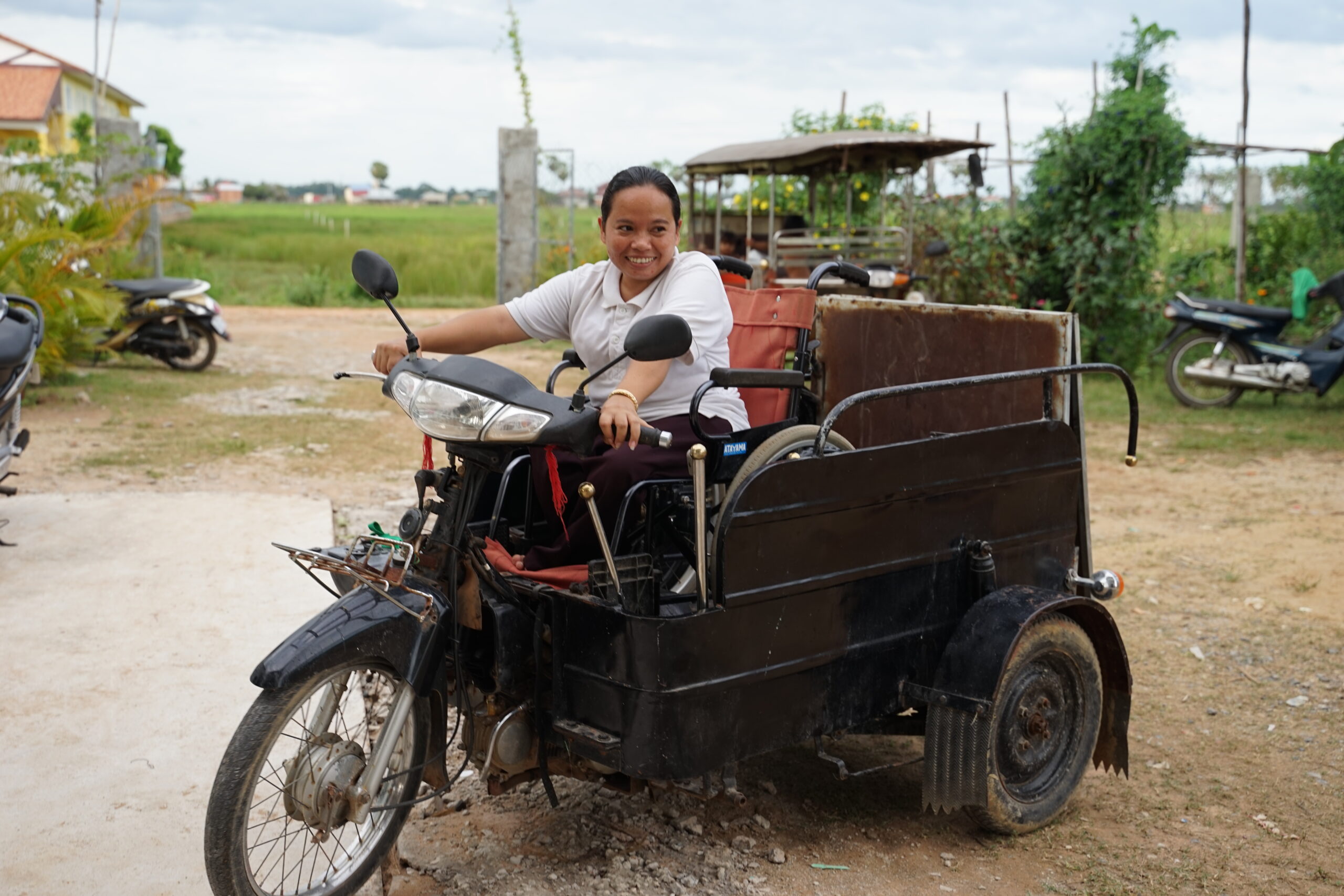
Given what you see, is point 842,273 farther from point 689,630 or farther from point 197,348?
point 197,348

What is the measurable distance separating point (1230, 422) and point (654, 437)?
7985mm

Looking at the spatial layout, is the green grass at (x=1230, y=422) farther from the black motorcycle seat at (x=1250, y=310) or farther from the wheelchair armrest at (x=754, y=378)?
the wheelchair armrest at (x=754, y=378)

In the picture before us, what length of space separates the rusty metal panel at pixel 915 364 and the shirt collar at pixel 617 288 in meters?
0.79

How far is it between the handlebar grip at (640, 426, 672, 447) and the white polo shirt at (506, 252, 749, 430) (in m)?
0.54

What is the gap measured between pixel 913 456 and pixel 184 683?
242 centimetres

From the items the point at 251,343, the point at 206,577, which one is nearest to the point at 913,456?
the point at 206,577

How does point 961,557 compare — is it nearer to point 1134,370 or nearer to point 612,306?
point 612,306

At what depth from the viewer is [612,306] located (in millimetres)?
3113

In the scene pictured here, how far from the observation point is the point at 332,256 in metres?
27.0

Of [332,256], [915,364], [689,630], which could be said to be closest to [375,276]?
[689,630]

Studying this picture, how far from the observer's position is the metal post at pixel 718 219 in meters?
12.7

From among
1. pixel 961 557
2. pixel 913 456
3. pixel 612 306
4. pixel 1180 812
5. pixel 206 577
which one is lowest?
pixel 1180 812

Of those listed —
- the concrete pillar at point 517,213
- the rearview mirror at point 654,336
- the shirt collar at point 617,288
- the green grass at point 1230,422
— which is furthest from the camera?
the concrete pillar at point 517,213

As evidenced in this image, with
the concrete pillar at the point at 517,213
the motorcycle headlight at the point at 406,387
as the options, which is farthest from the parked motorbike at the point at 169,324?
the motorcycle headlight at the point at 406,387
